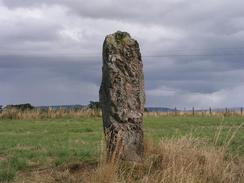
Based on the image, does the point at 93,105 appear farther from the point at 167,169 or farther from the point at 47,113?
the point at 167,169

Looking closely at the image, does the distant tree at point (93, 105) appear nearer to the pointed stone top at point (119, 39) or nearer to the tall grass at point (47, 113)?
the tall grass at point (47, 113)

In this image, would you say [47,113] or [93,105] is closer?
[47,113]

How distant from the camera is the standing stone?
10727 mm

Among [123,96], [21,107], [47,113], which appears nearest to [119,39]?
[123,96]

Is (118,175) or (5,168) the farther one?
(5,168)

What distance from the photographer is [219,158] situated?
420 inches

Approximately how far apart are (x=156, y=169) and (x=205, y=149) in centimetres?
136

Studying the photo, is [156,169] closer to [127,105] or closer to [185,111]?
[127,105]

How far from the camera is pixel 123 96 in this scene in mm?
10797

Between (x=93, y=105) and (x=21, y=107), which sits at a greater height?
(x=93, y=105)

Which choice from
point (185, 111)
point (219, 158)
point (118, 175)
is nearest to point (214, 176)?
point (219, 158)

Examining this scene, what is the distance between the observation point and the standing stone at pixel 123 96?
35.2 feet

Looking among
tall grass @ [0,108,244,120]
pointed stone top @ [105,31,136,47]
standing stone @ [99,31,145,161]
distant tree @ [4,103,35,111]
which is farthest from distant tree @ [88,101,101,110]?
standing stone @ [99,31,145,161]

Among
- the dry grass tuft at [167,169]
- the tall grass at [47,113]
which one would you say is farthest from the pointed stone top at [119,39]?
the tall grass at [47,113]
